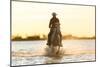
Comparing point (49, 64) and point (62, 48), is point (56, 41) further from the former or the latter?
Answer: point (49, 64)

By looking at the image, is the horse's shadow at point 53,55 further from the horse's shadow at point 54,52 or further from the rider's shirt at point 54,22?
the rider's shirt at point 54,22

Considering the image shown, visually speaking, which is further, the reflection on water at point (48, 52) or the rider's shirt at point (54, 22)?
the rider's shirt at point (54, 22)

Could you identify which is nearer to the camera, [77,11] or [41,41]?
[41,41]

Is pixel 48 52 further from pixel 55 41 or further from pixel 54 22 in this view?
pixel 54 22

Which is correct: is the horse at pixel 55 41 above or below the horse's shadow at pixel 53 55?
above

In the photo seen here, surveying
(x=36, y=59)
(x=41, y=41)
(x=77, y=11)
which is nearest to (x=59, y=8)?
(x=77, y=11)

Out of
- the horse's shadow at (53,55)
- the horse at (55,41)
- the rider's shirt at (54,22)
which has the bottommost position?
the horse's shadow at (53,55)

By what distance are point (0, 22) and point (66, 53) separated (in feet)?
3.02

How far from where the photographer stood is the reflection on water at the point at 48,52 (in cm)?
262

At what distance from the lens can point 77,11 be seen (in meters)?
2.95

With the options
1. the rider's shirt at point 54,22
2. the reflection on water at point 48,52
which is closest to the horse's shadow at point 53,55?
the reflection on water at point 48,52

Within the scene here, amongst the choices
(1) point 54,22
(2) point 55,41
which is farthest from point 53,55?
Result: (1) point 54,22

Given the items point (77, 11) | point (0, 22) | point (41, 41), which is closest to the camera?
point (0, 22)

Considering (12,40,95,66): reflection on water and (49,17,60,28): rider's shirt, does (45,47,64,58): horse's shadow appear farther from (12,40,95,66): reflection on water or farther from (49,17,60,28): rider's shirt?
(49,17,60,28): rider's shirt
